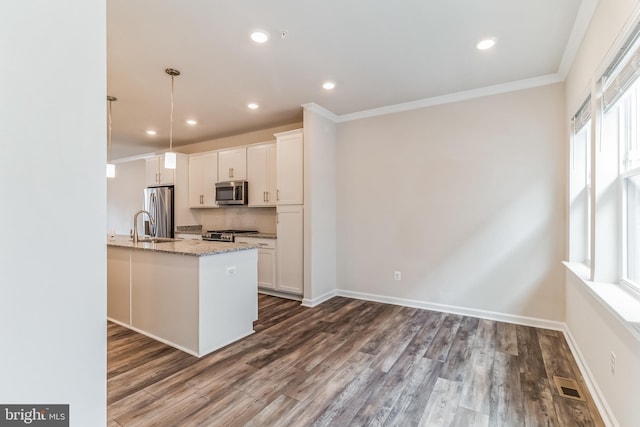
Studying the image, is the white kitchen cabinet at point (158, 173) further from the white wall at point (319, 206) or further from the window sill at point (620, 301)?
the window sill at point (620, 301)

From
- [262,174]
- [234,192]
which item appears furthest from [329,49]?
[234,192]

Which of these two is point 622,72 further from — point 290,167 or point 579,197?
point 290,167

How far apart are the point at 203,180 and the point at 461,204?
4531 millimetres

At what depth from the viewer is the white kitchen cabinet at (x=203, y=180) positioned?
559cm

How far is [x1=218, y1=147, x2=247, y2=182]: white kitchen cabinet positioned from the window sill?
4.58m

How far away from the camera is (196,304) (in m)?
2.61

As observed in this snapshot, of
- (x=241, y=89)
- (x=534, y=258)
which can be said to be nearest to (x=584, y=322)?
(x=534, y=258)

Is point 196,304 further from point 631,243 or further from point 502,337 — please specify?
point 631,243

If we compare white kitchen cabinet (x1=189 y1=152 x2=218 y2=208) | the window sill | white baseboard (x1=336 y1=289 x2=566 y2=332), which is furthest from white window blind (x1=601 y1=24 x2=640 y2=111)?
white kitchen cabinet (x1=189 y1=152 x2=218 y2=208)

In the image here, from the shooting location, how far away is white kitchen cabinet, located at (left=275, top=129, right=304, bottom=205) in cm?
420

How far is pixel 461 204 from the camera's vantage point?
11.9 ft

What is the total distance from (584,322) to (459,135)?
2273 mm
